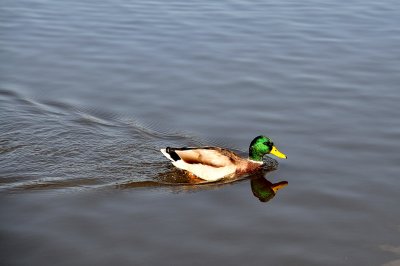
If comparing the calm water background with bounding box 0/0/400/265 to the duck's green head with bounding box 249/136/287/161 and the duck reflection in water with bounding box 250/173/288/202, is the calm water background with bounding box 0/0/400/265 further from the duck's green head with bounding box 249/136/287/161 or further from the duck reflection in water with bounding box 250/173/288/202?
the duck's green head with bounding box 249/136/287/161

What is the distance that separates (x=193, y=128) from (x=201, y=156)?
3.63 feet

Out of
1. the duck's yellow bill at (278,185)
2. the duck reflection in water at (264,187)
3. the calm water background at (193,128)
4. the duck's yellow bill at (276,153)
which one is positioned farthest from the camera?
the duck's yellow bill at (276,153)

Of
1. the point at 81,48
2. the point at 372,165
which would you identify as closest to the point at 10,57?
the point at 81,48

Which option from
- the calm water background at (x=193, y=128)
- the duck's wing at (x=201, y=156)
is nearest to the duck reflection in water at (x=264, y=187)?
the calm water background at (x=193, y=128)

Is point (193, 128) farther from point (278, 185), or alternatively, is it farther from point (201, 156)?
point (278, 185)

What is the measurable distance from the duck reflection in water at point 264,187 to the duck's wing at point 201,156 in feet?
1.32

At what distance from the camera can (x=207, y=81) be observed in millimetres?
12250

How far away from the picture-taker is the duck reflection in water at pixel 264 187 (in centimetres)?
874

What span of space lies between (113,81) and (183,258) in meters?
5.61

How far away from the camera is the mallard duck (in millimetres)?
9336

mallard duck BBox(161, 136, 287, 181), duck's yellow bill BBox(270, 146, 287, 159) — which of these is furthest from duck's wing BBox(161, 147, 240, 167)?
duck's yellow bill BBox(270, 146, 287, 159)

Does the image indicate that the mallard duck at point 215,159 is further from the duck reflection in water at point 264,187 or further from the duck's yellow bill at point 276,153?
the duck reflection in water at point 264,187

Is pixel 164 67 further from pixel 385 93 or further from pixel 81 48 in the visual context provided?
pixel 385 93

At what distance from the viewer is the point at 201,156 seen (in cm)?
938
